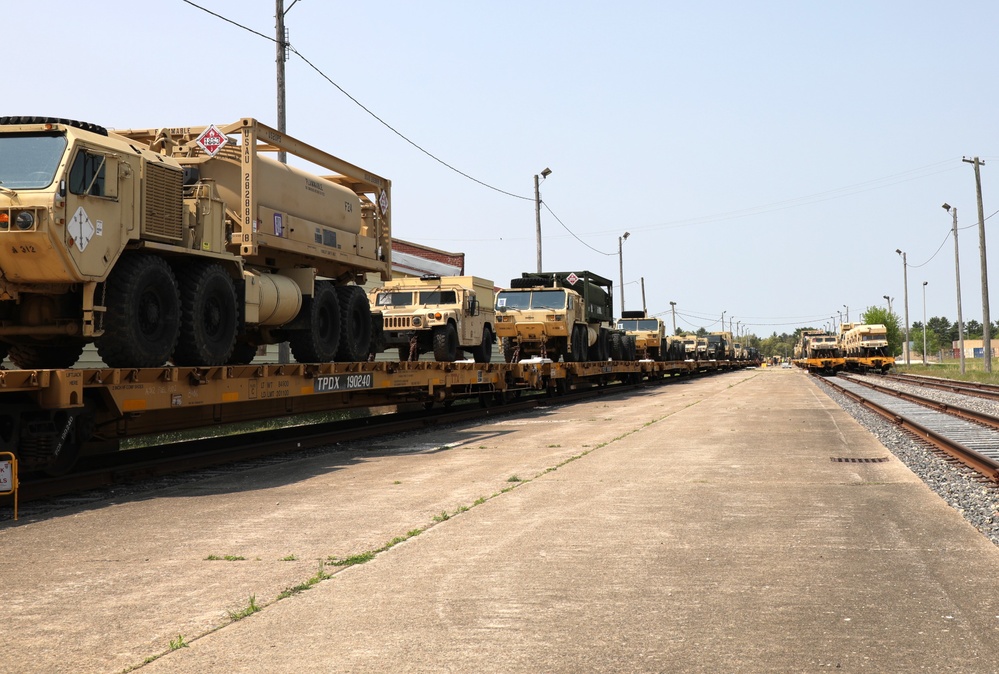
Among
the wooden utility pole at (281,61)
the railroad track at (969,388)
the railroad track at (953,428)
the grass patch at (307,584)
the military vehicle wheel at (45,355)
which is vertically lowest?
the grass patch at (307,584)

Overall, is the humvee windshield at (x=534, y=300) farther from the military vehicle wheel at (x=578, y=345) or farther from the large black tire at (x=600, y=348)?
the large black tire at (x=600, y=348)

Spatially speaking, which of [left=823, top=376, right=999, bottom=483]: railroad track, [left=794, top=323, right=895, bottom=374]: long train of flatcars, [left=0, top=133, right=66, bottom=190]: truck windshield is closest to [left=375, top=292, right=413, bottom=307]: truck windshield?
[left=823, top=376, right=999, bottom=483]: railroad track

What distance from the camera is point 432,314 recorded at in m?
19.7

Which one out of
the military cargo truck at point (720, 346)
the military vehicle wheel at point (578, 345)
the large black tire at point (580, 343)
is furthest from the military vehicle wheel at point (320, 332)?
the military cargo truck at point (720, 346)

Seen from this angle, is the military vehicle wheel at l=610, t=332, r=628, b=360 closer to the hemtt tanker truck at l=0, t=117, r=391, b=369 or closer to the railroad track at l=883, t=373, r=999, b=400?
the railroad track at l=883, t=373, r=999, b=400

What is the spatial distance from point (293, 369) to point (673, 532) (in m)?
6.63

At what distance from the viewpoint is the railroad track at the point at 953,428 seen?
11.0 meters

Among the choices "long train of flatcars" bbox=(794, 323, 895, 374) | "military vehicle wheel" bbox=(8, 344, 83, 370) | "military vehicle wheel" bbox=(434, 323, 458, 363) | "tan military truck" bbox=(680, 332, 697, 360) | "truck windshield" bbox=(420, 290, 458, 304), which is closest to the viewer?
"military vehicle wheel" bbox=(8, 344, 83, 370)

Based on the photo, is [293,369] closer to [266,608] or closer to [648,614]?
[266,608]

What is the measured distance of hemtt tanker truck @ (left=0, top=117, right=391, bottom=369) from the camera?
8852 mm

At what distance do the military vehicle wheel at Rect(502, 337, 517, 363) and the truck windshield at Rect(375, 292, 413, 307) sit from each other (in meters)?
6.81

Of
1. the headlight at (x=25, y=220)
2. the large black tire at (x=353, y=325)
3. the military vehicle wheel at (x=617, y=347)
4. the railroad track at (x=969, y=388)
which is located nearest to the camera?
the headlight at (x=25, y=220)

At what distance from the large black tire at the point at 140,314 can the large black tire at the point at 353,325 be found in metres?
4.67

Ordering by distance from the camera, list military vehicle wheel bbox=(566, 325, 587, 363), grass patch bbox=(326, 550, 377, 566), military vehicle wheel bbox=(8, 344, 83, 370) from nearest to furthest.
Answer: grass patch bbox=(326, 550, 377, 566)
military vehicle wheel bbox=(8, 344, 83, 370)
military vehicle wheel bbox=(566, 325, 587, 363)
